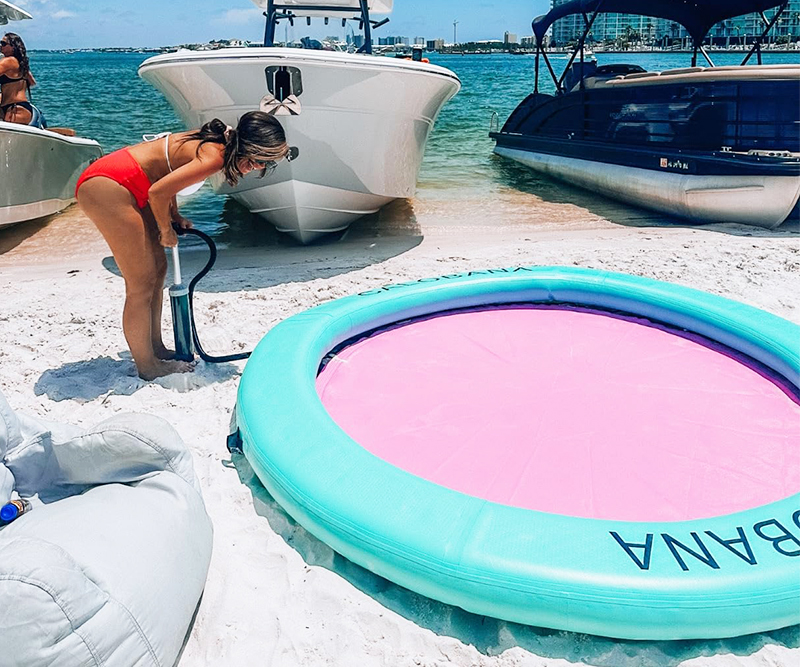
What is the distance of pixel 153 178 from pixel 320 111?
222 cm

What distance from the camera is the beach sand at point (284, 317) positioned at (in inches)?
70.2

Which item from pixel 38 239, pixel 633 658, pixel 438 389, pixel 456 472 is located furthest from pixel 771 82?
pixel 38 239

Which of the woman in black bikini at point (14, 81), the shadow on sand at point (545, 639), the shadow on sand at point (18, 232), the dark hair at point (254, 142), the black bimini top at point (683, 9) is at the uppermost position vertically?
the black bimini top at point (683, 9)

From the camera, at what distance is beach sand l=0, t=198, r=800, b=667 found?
70.2 inches

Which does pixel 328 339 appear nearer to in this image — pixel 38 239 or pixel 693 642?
pixel 693 642

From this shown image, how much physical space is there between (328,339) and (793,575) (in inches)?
80.0

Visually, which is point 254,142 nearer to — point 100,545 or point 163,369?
point 163,369

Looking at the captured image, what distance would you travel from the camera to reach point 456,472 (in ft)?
7.68

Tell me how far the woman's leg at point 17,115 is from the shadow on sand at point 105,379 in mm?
4348

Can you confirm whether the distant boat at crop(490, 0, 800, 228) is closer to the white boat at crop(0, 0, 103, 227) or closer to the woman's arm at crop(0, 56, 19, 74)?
the white boat at crop(0, 0, 103, 227)

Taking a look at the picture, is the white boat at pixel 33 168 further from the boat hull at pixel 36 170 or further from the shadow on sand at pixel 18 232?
the shadow on sand at pixel 18 232

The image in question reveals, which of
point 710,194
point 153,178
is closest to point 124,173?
point 153,178

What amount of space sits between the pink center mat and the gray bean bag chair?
795 mm

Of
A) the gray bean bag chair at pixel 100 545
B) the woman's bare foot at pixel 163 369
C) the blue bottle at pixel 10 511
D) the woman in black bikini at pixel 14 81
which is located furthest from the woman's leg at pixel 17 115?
the blue bottle at pixel 10 511
